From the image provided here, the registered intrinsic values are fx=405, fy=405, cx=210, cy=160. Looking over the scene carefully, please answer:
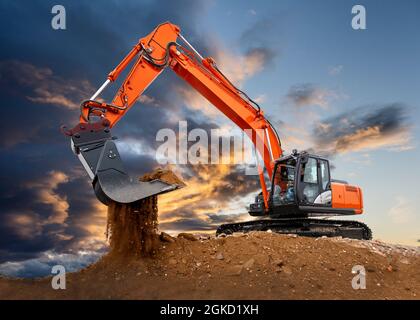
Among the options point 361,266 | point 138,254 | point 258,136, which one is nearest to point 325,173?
point 258,136

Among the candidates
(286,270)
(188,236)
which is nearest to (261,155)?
(188,236)

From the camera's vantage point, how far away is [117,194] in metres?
6.23

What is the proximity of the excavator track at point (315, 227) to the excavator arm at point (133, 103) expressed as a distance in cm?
89

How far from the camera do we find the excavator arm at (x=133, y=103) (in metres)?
6.38

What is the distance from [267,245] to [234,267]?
118 centimetres

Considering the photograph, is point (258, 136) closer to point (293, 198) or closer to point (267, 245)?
point (293, 198)

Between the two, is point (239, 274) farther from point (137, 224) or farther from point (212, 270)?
point (137, 224)

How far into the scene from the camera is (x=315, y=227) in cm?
1021

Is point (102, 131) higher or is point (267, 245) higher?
point (102, 131)

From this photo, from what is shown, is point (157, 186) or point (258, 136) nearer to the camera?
point (157, 186)

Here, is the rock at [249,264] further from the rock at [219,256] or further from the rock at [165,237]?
the rock at [165,237]

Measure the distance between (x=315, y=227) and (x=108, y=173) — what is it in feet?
19.4

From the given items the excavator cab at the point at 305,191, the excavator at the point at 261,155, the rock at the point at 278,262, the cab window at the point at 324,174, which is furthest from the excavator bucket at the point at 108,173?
the cab window at the point at 324,174

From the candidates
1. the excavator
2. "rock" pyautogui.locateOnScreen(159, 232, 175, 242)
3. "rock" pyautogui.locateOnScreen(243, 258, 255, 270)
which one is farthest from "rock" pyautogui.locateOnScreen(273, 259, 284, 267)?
the excavator
